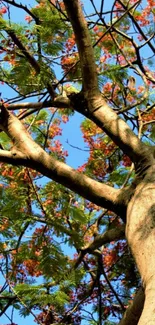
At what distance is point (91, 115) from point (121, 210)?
998 millimetres

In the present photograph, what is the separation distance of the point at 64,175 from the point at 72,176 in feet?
0.19

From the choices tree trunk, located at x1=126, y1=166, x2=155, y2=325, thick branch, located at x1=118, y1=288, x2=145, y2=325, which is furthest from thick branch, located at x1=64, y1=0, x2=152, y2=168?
thick branch, located at x1=118, y1=288, x2=145, y2=325

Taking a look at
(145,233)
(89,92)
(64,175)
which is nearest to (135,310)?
(145,233)

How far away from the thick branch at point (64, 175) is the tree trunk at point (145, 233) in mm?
157

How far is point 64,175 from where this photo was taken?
3006 mm

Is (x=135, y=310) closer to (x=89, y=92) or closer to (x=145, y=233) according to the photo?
(x=145, y=233)

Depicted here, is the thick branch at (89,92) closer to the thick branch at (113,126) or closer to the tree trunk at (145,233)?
the thick branch at (113,126)

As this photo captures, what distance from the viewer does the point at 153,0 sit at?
6676 millimetres

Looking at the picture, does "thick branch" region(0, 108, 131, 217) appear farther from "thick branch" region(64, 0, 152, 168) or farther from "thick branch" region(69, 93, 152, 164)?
"thick branch" region(64, 0, 152, 168)

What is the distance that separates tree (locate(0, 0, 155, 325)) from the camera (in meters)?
2.79

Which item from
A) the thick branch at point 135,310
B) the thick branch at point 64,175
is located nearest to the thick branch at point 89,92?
the thick branch at point 64,175

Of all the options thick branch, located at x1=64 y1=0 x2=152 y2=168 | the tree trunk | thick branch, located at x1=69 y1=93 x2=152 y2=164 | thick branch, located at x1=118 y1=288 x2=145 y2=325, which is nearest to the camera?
the tree trunk

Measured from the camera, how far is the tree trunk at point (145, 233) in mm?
1859

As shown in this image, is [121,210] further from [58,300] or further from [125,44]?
[125,44]
